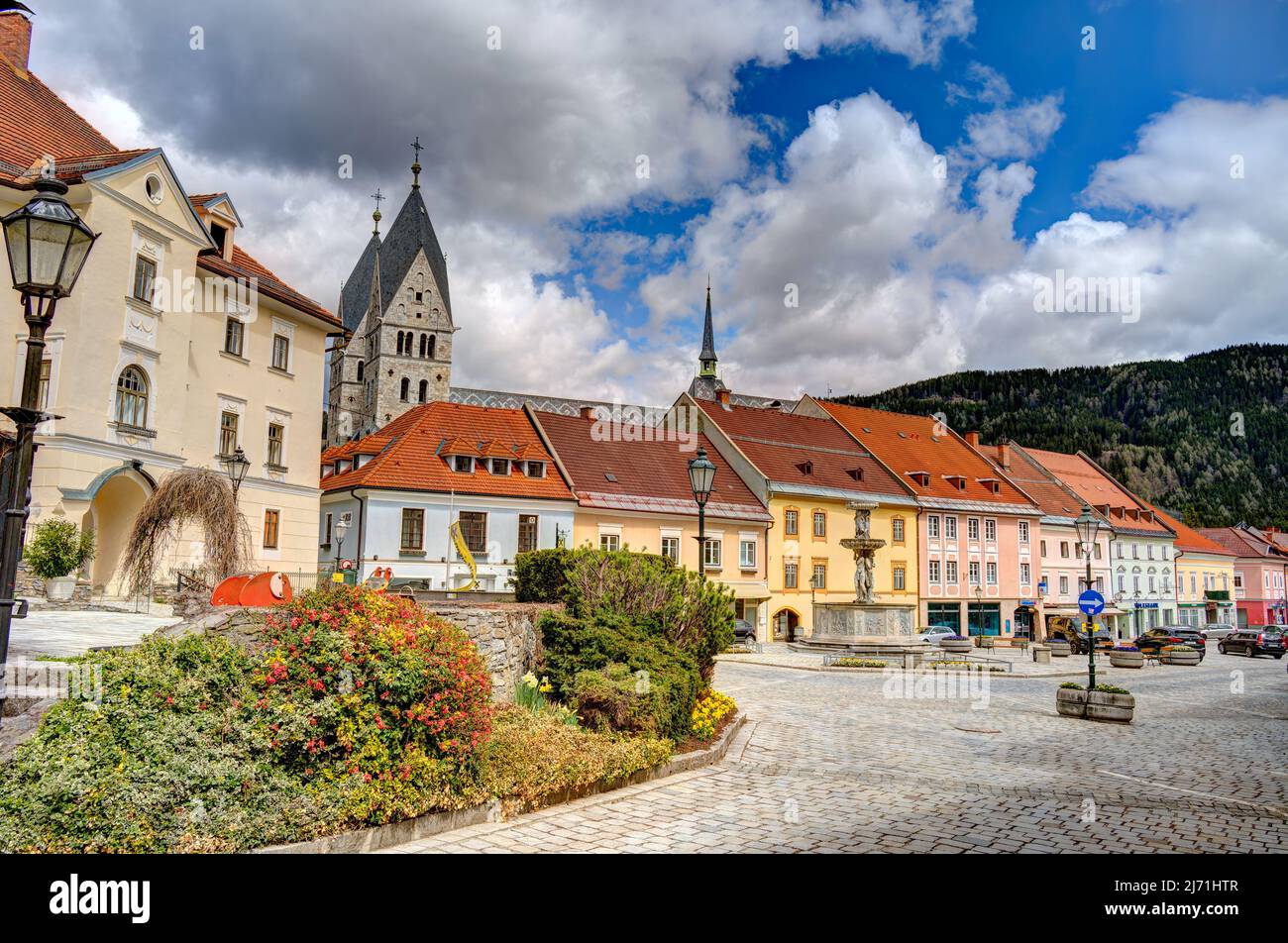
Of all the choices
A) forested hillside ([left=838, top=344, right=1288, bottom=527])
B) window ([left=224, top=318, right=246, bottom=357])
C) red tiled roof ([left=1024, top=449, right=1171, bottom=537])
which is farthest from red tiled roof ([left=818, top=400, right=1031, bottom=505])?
forested hillside ([left=838, top=344, right=1288, bottom=527])

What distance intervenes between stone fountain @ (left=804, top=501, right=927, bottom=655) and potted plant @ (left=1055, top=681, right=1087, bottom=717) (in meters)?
12.9

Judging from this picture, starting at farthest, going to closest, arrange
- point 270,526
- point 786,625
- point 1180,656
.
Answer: point 786,625
point 1180,656
point 270,526

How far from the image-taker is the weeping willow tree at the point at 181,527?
16.1 meters

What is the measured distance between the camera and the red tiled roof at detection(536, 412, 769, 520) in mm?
42181

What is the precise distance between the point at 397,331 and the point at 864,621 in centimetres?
7728

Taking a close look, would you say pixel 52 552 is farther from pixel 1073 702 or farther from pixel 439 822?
pixel 1073 702

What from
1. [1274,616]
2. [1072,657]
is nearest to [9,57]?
[1072,657]

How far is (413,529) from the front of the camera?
36.6 m

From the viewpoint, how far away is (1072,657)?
37.7 meters

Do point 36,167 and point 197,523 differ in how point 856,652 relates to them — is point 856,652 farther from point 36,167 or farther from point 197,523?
point 36,167

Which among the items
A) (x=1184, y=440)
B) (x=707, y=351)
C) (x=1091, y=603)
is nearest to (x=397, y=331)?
(x=707, y=351)

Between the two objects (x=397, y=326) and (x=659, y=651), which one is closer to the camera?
(x=659, y=651)

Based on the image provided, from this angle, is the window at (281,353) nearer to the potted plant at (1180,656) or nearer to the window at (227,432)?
the window at (227,432)

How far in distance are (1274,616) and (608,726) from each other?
3874 inches
